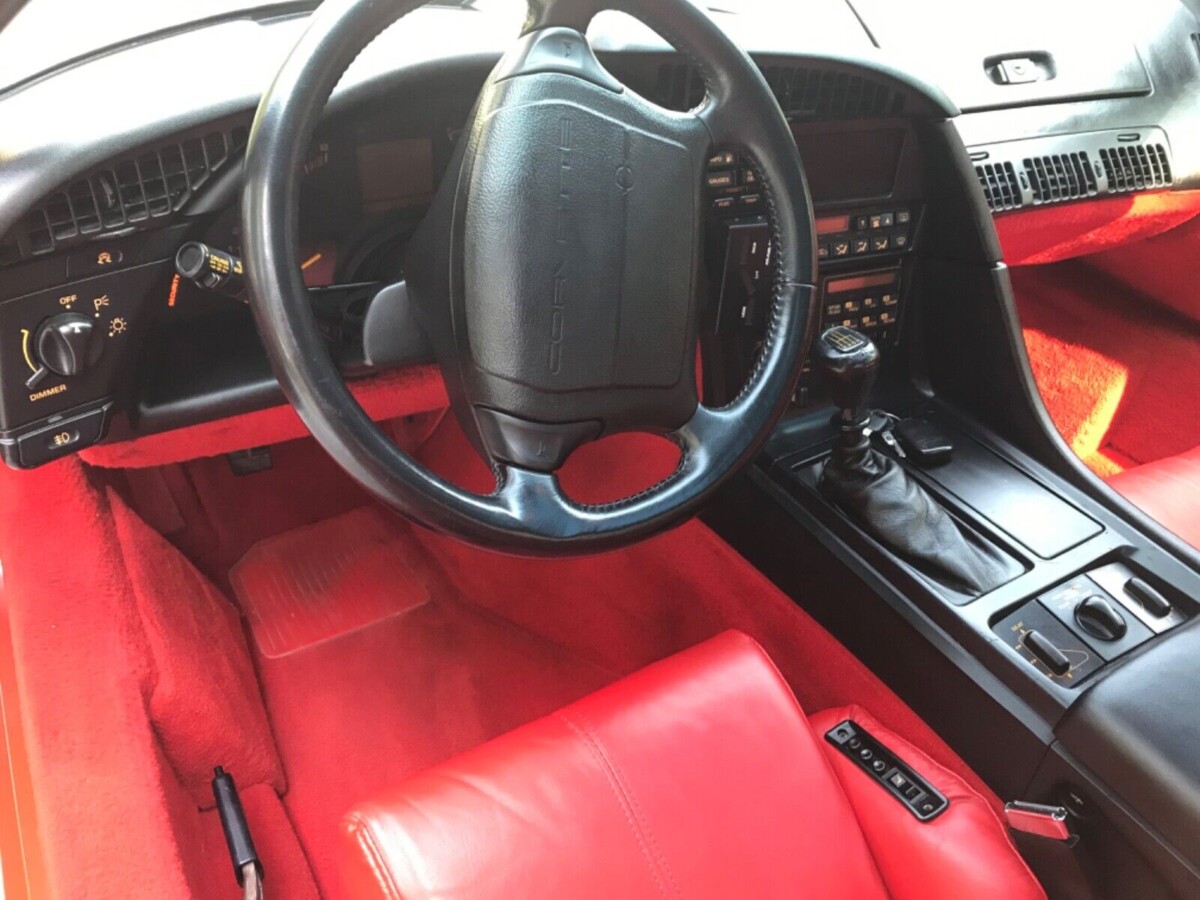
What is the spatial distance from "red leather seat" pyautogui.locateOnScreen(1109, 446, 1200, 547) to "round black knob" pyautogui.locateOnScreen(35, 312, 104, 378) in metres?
1.19

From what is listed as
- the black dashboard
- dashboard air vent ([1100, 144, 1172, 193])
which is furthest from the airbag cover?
dashboard air vent ([1100, 144, 1172, 193])

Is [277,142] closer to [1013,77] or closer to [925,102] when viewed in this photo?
[925,102]

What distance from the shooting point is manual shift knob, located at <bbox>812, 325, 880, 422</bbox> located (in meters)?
1.09

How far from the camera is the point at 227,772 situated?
1197 millimetres

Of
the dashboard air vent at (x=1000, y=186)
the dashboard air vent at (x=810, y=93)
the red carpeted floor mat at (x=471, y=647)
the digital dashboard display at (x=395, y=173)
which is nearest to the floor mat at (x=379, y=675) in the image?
the red carpeted floor mat at (x=471, y=647)

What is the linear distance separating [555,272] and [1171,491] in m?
0.94

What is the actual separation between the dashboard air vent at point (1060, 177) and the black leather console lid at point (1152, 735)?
0.85 m

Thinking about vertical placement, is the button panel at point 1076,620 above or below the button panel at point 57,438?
below

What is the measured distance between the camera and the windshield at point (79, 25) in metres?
0.94

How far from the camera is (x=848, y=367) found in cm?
109

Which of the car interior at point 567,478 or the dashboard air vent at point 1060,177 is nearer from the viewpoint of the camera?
the car interior at point 567,478

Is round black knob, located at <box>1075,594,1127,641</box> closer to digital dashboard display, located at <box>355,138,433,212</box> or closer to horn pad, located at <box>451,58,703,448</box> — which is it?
horn pad, located at <box>451,58,703,448</box>

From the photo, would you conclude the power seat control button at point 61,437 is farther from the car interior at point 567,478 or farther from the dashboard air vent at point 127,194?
the dashboard air vent at point 127,194

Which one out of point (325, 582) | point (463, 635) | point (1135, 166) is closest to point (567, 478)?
point (463, 635)
